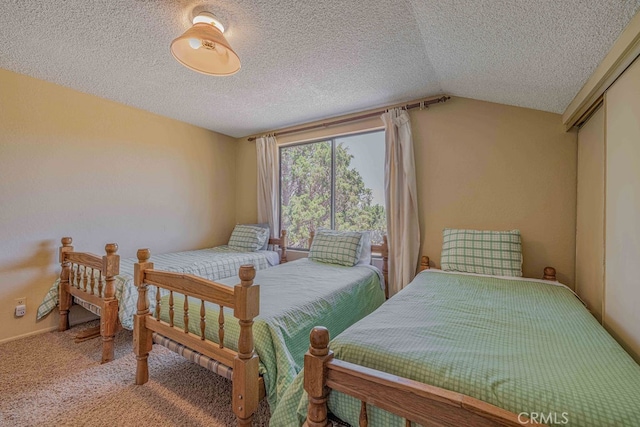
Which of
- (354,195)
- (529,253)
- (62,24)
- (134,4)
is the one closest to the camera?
(134,4)

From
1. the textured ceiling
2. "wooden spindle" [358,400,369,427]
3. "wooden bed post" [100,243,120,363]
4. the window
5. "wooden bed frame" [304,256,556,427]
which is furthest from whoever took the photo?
the window

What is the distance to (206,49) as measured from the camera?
1.71 metres

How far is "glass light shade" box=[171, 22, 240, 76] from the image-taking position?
1493 millimetres

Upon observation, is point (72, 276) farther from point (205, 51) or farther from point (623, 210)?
point (623, 210)

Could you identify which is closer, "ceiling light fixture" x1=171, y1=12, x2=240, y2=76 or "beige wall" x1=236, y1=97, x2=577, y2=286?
"ceiling light fixture" x1=171, y1=12, x2=240, y2=76

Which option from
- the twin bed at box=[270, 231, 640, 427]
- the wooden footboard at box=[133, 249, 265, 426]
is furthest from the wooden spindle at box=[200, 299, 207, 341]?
the twin bed at box=[270, 231, 640, 427]

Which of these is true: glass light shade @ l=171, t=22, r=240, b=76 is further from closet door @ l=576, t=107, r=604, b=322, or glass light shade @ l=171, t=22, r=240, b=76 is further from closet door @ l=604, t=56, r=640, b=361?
closet door @ l=576, t=107, r=604, b=322

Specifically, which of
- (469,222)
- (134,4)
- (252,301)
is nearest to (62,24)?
(134,4)

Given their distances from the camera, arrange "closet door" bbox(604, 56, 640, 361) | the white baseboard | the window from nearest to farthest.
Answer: "closet door" bbox(604, 56, 640, 361) → the white baseboard → the window

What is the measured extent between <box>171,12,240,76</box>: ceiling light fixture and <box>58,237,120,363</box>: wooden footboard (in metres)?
1.46

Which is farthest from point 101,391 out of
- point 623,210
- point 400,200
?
point 623,210

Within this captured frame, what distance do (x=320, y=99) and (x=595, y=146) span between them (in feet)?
7.16

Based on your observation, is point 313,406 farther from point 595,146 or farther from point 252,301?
point 595,146

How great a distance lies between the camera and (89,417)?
59.2 inches
